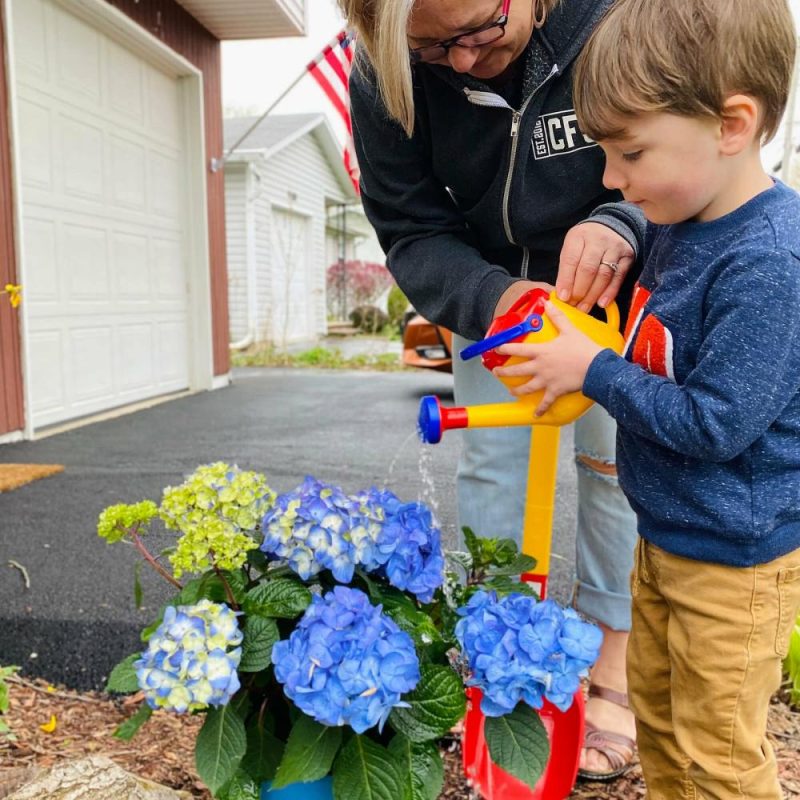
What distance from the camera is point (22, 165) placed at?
4.66 metres

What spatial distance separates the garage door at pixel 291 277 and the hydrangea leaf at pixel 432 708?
1150 cm

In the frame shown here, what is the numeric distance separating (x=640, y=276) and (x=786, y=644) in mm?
560

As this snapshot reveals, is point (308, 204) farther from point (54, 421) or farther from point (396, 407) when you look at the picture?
point (54, 421)

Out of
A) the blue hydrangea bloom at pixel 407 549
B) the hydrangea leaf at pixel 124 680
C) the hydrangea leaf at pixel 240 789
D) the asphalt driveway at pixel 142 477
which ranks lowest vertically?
the asphalt driveway at pixel 142 477

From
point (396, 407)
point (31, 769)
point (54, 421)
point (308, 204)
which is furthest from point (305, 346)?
point (31, 769)

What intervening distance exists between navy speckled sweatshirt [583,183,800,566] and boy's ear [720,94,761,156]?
0.26 feet

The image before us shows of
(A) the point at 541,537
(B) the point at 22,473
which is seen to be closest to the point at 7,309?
(B) the point at 22,473

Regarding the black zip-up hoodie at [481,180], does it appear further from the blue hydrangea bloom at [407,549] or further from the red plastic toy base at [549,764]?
the red plastic toy base at [549,764]

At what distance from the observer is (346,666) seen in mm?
897

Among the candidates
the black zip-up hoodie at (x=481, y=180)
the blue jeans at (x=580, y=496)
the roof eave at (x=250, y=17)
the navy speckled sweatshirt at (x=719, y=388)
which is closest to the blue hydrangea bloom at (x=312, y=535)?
the navy speckled sweatshirt at (x=719, y=388)

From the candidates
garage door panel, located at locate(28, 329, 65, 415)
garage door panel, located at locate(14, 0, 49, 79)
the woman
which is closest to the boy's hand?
the woman

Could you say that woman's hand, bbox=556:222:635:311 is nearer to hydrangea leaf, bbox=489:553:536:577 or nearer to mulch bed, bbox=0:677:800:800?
hydrangea leaf, bbox=489:553:536:577

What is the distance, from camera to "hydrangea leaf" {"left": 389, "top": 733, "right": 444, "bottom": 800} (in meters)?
1.01

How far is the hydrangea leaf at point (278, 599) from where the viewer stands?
104 centimetres
